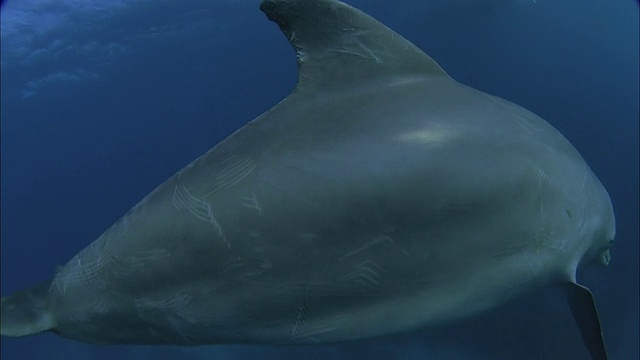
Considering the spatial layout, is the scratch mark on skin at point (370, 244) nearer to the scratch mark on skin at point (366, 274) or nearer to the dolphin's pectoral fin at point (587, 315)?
the scratch mark on skin at point (366, 274)

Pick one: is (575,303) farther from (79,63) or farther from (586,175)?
(79,63)

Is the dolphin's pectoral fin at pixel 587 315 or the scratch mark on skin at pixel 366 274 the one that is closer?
the scratch mark on skin at pixel 366 274

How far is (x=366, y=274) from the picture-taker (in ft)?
10.6

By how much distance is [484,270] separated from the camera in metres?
3.56

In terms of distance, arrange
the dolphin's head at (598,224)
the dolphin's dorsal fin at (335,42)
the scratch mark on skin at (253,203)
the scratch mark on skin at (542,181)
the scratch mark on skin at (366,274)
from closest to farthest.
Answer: the scratch mark on skin at (253,203), the scratch mark on skin at (366,274), the dolphin's dorsal fin at (335,42), the scratch mark on skin at (542,181), the dolphin's head at (598,224)

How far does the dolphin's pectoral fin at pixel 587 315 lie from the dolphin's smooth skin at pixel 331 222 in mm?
866

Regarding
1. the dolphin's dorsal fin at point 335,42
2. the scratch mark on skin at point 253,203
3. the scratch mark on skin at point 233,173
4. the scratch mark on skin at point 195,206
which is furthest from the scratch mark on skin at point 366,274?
the dolphin's dorsal fin at point 335,42

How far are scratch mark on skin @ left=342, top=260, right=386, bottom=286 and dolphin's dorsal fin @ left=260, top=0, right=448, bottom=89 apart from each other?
1.38 m

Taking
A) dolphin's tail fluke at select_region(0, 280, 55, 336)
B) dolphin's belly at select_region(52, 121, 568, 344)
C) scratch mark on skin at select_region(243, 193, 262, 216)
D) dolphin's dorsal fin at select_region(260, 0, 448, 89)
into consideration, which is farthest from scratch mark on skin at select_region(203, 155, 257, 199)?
dolphin's tail fluke at select_region(0, 280, 55, 336)

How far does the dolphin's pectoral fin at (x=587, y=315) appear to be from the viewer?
4566 mm

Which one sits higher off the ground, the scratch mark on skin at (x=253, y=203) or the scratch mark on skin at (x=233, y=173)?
the scratch mark on skin at (x=233, y=173)

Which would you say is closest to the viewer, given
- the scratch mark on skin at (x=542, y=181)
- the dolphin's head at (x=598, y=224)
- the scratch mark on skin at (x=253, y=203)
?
the scratch mark on skin at (x=253, y=203)

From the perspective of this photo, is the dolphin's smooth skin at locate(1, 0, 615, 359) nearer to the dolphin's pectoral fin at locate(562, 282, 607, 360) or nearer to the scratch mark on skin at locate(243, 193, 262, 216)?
the scratch mark on skin at locate(243, 193, 262, 216)

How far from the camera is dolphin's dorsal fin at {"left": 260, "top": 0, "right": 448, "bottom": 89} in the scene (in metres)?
3.72
